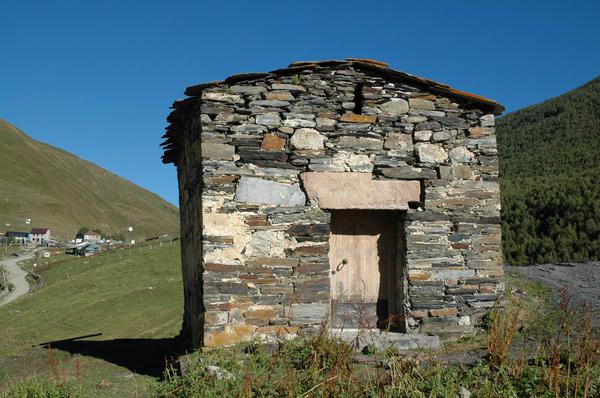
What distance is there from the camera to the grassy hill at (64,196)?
102 m

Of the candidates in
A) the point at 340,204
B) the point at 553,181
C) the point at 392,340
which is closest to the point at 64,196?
the point at 553,181

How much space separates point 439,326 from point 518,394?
2.68m

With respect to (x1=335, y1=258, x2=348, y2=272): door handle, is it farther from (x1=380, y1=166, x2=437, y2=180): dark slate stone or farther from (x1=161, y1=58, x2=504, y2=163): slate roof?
(x1=161, y1=58, x2=504, y2=163): slate roof

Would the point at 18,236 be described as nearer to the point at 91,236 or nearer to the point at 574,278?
the point at 91,236

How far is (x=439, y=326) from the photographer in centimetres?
728

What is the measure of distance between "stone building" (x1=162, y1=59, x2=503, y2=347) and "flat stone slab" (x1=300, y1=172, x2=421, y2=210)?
1 centimetres

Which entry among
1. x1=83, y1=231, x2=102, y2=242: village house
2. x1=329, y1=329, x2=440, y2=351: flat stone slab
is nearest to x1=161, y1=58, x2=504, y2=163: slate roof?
x1=329, y1=329, x2=440, y2=351: flat stone slab

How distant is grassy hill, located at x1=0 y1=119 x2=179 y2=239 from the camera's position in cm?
10169

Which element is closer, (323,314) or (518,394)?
(518,394)

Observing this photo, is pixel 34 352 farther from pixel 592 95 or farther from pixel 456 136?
pixel 592 95

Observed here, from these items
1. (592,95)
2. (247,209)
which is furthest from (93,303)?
(592,95)

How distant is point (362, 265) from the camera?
7.62 m

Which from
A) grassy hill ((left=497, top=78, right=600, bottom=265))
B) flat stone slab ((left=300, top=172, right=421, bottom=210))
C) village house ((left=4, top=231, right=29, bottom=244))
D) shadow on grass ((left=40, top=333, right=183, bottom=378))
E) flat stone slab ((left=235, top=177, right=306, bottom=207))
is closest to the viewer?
flat stone slab ((left=235, top=177, right=306, bottom=207))

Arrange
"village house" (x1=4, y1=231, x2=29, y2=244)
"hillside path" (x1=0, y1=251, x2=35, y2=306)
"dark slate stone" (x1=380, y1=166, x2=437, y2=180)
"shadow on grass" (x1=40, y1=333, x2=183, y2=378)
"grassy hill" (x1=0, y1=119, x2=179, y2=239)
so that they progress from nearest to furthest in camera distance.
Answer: "dark slate stone" (x1=380, y1=166, x2=437, y2=180), "shadow on grass" (x1=40, y1=333, x2=183, y2=378), "hillside path" (x1=0, y1=251, x2=35, y2=306), "village house" (x1=4, y1=231, x2=29, y2=244), "grassy hill" (x1=0, y1=119, x2=179, y2=239)
